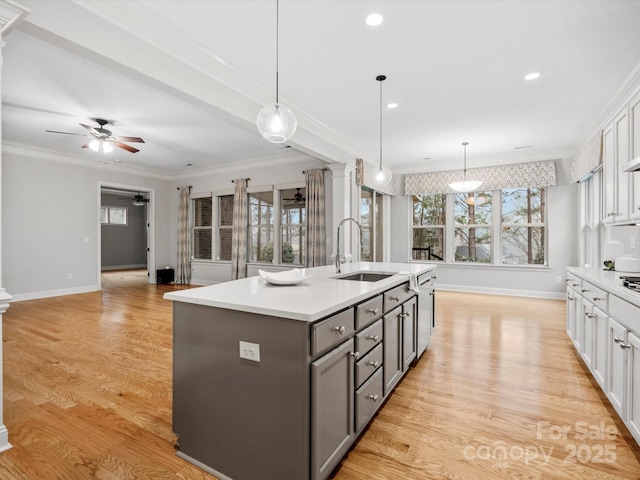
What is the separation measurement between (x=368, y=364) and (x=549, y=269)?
238 inches

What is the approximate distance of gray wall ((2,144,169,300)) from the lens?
19.7ft

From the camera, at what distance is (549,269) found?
6406 millimetres

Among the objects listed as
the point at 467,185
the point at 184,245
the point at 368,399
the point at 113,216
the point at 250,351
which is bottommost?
the point at 368,399

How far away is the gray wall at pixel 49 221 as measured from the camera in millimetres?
6016

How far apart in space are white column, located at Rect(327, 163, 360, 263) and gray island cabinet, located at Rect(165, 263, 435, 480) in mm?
3915

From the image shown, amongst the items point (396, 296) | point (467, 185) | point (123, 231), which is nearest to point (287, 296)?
point (396, 296)

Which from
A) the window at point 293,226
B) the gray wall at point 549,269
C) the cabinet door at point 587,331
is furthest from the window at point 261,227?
the cabinet door at point 587,331

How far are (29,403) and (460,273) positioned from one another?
280 inches

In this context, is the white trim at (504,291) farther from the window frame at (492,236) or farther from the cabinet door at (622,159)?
the cabinet door at (622,159)

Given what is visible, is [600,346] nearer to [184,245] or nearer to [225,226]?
[225,226]

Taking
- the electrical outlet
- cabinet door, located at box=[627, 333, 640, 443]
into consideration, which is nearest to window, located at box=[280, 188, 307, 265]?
the electrical outlet

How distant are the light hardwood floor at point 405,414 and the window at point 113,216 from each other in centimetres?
858

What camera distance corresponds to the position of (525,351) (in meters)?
3.52

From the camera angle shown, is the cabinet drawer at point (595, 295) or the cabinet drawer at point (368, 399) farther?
the cabinet drawer at point (595, 295)
